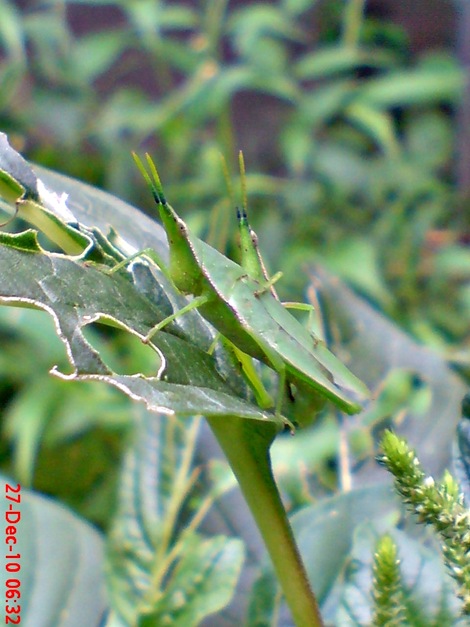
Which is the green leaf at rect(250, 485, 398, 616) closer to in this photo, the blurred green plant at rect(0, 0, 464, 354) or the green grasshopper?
the green grasshopper

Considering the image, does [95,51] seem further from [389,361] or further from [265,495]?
[265,495]

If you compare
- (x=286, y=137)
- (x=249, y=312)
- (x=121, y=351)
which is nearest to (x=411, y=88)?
(x=286, y=137)

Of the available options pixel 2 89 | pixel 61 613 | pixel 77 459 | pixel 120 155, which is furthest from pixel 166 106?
pixel 61 613

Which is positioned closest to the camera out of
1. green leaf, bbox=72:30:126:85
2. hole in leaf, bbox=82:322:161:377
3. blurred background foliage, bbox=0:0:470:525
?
hole in leaf, bbox=82:322:161:377

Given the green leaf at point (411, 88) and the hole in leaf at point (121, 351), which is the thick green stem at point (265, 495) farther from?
the green leaf at point (411, 88)

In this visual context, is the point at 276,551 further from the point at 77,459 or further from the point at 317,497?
the point at 77,459

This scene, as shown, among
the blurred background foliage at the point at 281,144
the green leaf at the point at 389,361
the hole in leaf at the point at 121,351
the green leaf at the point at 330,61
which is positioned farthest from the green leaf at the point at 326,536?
the green leaf at the point at 330,61

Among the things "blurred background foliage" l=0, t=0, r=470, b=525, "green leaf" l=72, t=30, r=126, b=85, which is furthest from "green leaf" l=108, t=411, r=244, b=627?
"green leaf" l=72, t=30, r=126, b=85
